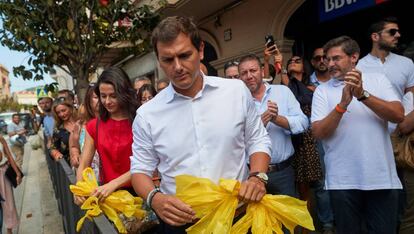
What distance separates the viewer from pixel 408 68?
11.5ft

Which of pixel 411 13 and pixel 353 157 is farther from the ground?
pixel 411 13

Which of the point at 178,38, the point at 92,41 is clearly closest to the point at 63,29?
the point at 92,41

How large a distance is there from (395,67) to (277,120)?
1334 mm

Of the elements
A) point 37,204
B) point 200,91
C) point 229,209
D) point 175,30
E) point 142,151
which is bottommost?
point 37,204

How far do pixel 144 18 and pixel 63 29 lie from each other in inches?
54.6

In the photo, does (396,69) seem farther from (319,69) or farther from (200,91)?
(200,91)

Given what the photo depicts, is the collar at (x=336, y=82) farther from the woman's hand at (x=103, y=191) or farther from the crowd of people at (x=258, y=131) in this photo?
the woman's hand at (x=103, y=191)

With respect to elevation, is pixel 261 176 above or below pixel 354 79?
below

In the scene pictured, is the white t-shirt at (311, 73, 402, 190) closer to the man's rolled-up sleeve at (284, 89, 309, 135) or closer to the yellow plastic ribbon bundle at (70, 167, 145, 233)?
the man's rolled-up sleeve at (284, 89, 309, 135)

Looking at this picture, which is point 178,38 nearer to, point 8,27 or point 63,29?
point 63,29

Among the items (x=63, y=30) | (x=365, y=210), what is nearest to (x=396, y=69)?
(x=365, y=210)

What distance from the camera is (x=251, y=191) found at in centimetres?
166

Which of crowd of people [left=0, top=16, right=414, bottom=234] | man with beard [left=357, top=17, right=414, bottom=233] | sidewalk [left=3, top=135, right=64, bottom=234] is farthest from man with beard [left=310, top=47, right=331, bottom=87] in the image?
sidewalk [left=3, top=135, right=64, bottom=234]

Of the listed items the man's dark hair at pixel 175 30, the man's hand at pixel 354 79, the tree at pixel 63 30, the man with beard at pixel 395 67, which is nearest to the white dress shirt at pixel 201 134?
the man's dark hair at pixel 175 30
